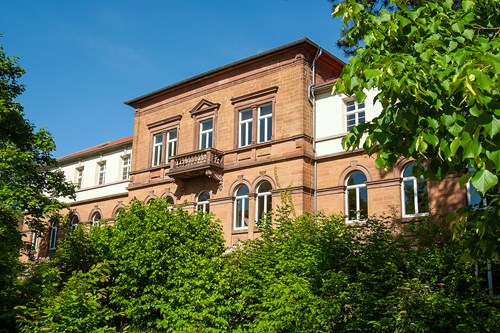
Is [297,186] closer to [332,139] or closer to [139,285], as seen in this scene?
[332,139]

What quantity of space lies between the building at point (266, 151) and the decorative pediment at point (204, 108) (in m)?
0.06

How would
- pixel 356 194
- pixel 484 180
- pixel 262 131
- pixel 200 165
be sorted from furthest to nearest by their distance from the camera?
pixel 200 165 → pixel 262 131 → pixel 356 194 → pixel 484 180

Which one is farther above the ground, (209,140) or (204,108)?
(204,108)

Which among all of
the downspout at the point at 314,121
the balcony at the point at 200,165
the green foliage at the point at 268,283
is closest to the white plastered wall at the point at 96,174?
the balcony at the point at 200,165

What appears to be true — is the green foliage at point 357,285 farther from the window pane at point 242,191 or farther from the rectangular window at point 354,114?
the window pane at point 242,191

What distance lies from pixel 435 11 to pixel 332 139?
15.8 metres

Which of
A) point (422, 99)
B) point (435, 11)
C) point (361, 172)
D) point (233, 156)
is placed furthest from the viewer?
point (233, 156)

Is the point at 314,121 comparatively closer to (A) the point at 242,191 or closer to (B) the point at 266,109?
(B) the point at 266,109

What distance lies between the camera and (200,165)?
24453mm

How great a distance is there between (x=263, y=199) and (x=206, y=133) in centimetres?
551

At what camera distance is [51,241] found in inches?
1475

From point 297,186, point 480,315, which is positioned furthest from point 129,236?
point 480,315

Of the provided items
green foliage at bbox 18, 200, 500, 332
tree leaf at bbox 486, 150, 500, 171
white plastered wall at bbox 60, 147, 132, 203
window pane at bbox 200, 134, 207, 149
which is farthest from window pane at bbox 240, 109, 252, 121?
tree leaf at bbox 486, 150, 500, 171

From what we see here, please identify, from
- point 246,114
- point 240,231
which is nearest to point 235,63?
point 246,114
